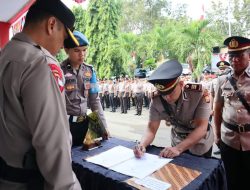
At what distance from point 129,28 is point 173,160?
1390 inches

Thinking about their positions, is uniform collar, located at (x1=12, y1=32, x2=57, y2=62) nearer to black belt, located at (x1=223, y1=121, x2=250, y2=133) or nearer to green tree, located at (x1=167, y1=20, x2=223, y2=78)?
black belt, located at (x1=223, y1=121, x2=250, y2=133)

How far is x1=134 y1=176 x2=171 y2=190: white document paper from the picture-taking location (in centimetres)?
145

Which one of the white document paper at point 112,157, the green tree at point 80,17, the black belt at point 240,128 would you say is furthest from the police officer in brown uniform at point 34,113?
the green tree at point 80,17

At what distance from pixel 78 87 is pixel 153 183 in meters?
1.46

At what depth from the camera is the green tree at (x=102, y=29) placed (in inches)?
822

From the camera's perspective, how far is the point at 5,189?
124 centimetres

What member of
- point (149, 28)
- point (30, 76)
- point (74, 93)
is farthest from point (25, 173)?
point (149, 28)

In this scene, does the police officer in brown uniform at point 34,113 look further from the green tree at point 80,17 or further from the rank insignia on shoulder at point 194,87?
the green tree at point 80,17

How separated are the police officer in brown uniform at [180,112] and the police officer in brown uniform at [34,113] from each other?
859 millimetres

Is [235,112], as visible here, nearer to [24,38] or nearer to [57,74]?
[57,74]

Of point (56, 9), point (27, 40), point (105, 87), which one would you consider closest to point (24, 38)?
point (27, 40)

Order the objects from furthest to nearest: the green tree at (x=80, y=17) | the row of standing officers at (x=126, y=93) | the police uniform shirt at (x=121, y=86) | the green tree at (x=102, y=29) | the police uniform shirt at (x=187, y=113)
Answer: the green tree at (x=80, y=17) → the green tree at (x=102, y=29) → the police uniform shirt at (x=121, y=86) → the row of standing officers at (x=126, y=93) → the police uniform shirt at (x=187, y=113)

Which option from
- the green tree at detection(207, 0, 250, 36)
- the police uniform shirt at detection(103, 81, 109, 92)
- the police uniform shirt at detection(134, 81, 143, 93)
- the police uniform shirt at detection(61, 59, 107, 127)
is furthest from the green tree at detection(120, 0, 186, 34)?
the police uniform shirt at detection(61, 59, 107, 127)

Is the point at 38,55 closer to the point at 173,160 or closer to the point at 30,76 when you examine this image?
the point at 30,76
